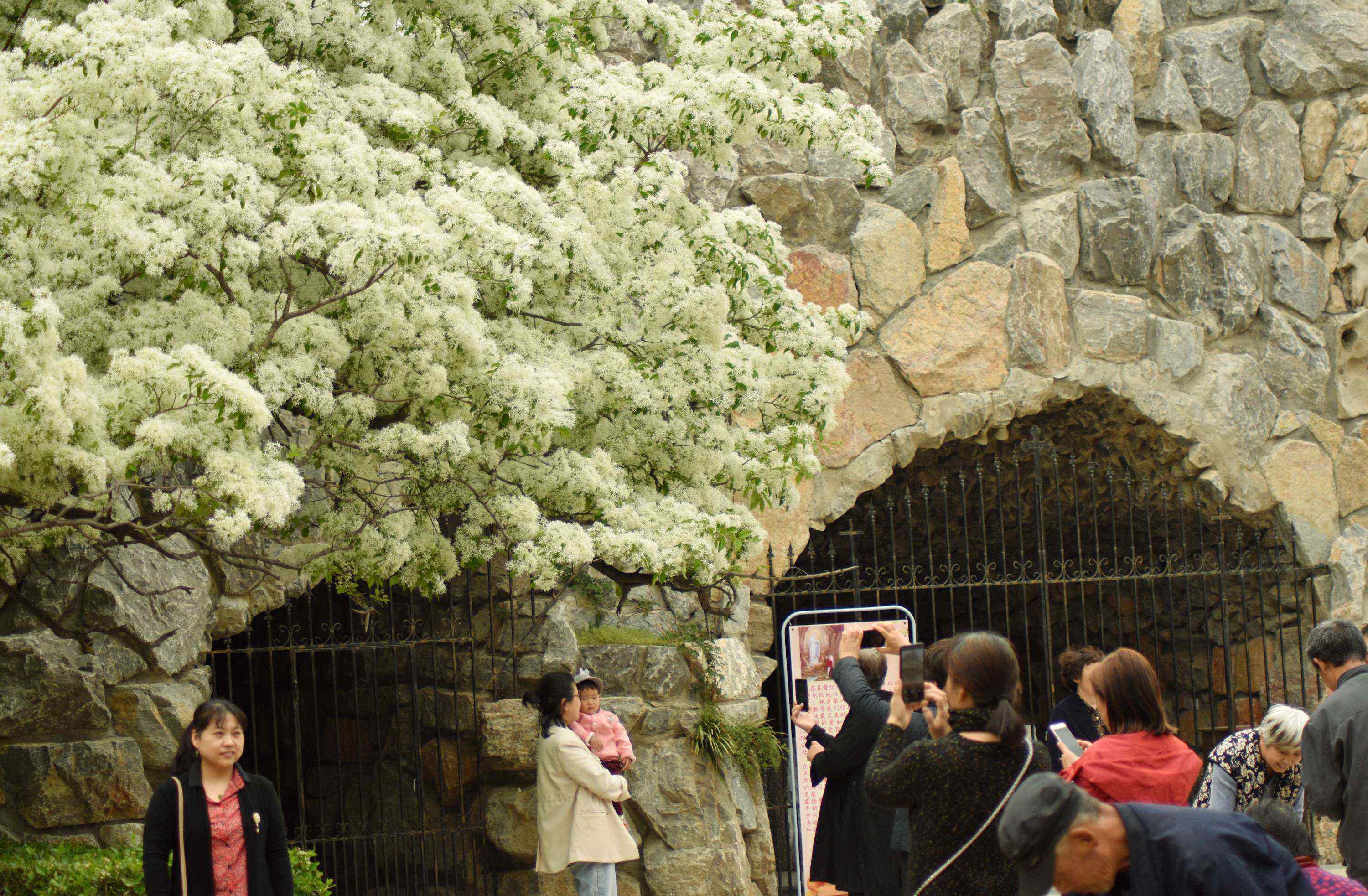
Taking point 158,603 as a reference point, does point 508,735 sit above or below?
below

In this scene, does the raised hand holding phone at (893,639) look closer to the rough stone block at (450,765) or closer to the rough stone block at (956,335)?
the rough stone block at (450,765)

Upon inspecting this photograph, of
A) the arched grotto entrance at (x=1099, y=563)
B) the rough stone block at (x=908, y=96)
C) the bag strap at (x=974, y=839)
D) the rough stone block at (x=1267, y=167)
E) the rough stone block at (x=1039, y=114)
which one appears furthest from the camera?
the rough stone block at (x=1267, y=167)

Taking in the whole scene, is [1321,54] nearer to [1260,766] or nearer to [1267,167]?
[1267,167]

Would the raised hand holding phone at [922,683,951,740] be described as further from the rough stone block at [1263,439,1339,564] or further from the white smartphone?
the rough stone block at [1263,439,1339,564]

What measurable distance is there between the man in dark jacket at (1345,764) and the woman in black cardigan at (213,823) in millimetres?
3062

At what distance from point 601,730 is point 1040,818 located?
4.46 meters

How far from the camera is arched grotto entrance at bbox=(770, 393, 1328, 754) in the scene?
9.11 meters

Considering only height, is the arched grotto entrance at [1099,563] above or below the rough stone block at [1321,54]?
below

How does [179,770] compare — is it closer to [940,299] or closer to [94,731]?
[94,731]

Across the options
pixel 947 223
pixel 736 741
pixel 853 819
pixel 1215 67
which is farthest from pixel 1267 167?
pixel 853 819

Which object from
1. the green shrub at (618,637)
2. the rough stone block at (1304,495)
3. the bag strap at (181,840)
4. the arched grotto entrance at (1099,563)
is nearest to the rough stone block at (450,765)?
the green shrub at (618,637)

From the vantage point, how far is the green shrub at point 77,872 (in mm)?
5066

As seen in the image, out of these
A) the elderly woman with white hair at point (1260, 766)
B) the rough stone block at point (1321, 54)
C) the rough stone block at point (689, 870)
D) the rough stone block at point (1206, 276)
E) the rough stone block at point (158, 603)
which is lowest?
the rough stone block at point (689, 870)

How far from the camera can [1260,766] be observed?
4.01 metres
